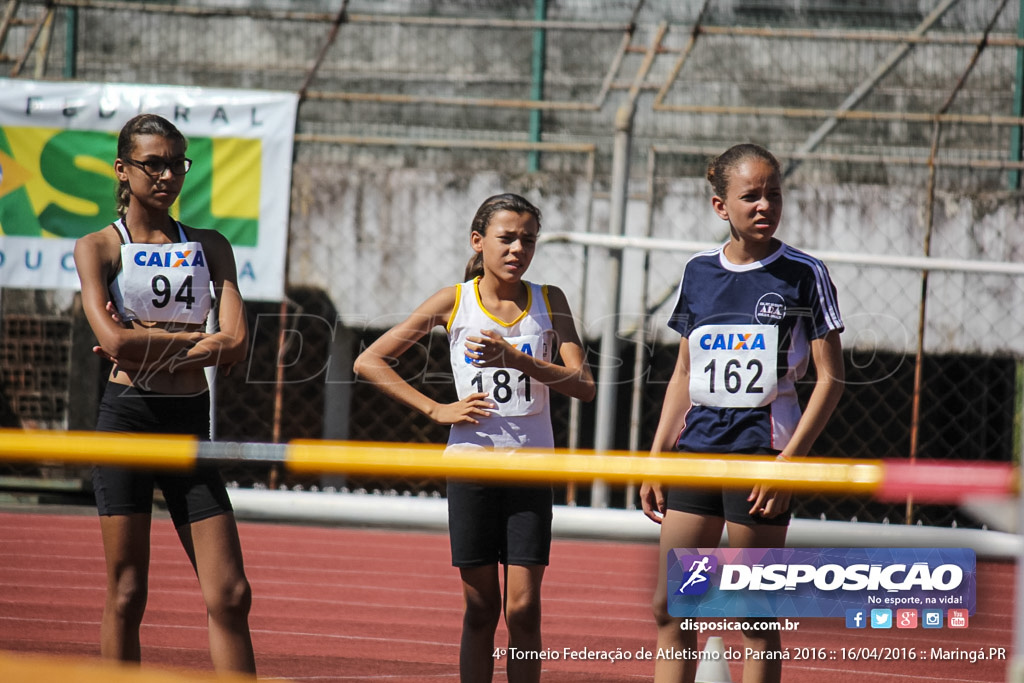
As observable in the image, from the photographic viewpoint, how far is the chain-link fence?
844cm

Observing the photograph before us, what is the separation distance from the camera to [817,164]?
30.7ft

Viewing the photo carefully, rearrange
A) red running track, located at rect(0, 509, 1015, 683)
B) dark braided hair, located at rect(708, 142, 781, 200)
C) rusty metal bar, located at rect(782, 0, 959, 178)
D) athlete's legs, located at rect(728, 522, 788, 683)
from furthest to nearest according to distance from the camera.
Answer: rusty metal bar, located at rect(782, 0, 959, 178) → red running track, located at rect(0, 509, 1015, 683) → dark braided hair, located at rect(708, 142, 781, 200) → athlete's legs, located at rect(728, 522, 788, 683)

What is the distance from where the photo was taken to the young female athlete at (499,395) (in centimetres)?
346

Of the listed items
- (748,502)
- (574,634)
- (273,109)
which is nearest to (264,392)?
(273,109)

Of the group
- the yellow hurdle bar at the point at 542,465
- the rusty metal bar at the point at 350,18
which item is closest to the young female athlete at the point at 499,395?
the yellow hurdle bar at the point at 542,465

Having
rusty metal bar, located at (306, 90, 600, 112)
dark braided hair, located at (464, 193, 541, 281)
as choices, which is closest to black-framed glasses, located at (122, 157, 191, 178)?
dark braided hair, located at (464, 193, 541, 281)

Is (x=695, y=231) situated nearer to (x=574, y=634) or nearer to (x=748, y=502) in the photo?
(x=574, y=634)

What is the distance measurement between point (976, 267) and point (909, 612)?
5.30 meters

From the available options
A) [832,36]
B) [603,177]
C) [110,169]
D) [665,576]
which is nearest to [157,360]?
[665,576]

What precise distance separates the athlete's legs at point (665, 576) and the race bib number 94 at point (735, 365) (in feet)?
1.17

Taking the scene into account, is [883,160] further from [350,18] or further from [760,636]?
[760,636]

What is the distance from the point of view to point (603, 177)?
29.5 feet

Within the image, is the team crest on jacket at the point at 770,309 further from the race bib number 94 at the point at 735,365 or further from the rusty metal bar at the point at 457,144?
the rusty metal bar at the point at 457,144

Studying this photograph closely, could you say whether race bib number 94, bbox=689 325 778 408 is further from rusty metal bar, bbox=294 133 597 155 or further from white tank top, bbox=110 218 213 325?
rusty metal bar, bbox=294 133 597 155
